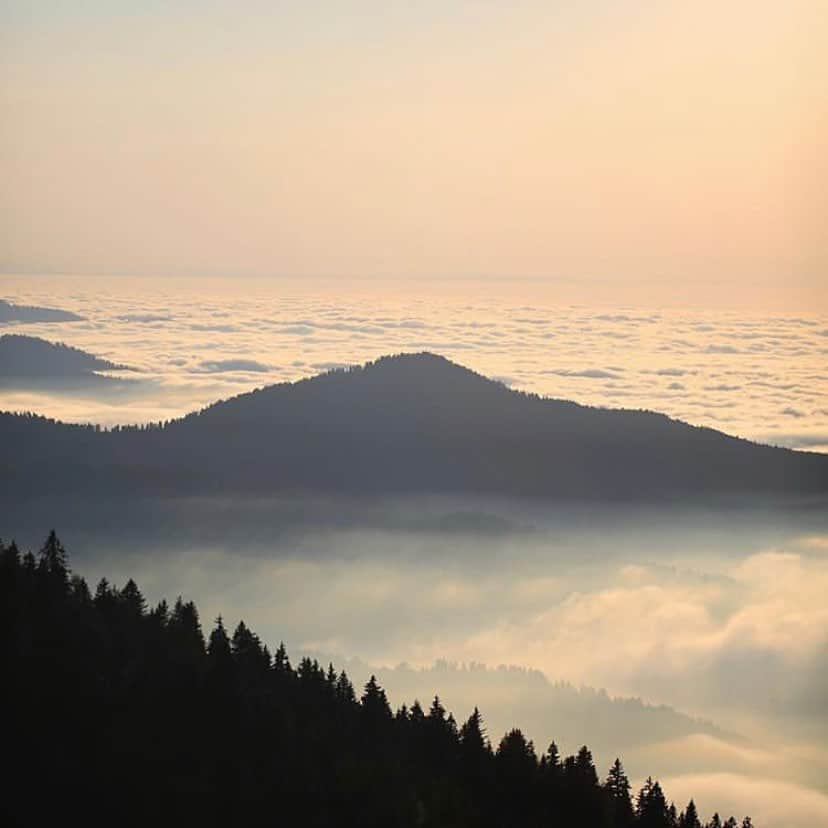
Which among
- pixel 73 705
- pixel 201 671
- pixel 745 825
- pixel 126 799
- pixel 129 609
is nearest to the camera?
pixel 126 799

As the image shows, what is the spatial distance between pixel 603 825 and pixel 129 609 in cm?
3036

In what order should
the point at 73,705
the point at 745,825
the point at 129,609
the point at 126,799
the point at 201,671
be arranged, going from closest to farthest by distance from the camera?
the point at 126,799
the point at 73,705
the point at 201,671
the point at 129,609
the point at 745,825

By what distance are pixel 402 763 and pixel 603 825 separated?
466 inches

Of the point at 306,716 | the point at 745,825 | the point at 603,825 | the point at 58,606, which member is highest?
the point at 58,606

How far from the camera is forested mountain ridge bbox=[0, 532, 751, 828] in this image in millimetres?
65125

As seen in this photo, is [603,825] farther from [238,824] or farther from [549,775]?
[238,824]

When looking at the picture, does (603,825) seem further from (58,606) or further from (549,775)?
(58,606)

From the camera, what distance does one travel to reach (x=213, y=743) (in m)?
68.8

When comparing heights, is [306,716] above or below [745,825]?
above

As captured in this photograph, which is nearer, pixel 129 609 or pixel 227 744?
pixel 227 744

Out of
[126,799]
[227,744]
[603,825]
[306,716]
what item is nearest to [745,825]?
[603,825]

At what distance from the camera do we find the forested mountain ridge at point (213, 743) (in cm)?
6512

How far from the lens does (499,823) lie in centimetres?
7169

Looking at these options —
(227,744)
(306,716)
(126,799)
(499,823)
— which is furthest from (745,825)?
(126,799)
